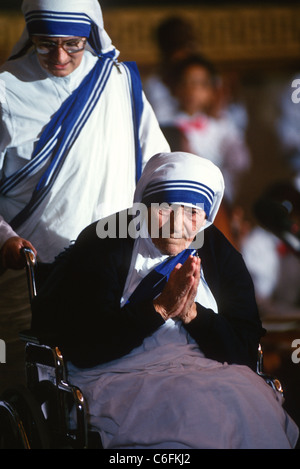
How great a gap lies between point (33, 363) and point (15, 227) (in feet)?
2.00

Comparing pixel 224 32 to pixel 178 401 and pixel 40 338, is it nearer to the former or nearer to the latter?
pixel 40 338

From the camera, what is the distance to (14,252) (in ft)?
7.95

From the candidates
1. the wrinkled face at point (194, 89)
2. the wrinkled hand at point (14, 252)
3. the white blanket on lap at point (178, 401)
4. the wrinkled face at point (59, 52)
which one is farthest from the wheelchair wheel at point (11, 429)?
the wrinkled face at point (194, 89)

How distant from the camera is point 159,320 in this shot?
2.11 metres

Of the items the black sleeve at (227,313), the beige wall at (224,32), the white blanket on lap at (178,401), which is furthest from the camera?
the beige wall at (224,32)

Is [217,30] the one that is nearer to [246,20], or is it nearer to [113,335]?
[246,20]

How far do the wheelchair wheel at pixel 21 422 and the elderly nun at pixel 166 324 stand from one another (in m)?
0.14

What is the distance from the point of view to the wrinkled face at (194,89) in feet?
19.3

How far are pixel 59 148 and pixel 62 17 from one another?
0.44 meters

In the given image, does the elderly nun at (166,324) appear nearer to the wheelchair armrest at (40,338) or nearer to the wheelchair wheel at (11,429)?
the wheelchair armrest at (40,338)

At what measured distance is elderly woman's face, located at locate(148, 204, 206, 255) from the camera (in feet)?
7.23

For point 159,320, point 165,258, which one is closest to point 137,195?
point 165,258

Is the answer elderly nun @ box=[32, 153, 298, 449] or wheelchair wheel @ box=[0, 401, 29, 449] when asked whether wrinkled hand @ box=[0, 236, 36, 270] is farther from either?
wheelchair wheel @ box=[0, 401, 29, 449]

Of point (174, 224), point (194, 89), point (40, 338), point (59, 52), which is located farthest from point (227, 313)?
point (194, 89)
